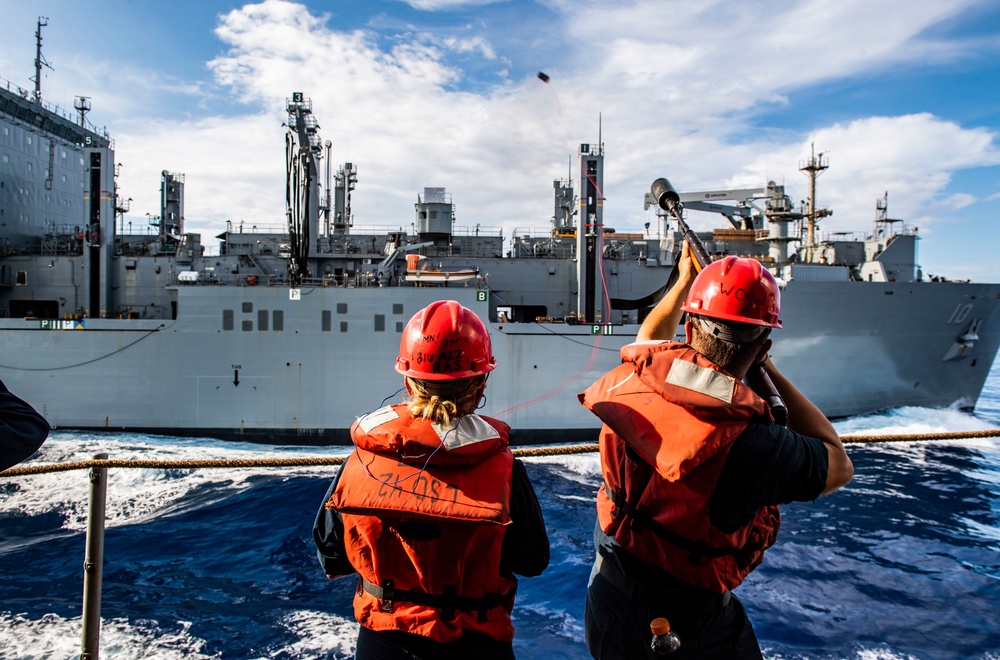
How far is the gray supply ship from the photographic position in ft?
45.8

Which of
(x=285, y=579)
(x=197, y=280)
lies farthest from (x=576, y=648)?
(x=197, y=280)

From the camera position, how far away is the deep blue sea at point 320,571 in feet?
19.0

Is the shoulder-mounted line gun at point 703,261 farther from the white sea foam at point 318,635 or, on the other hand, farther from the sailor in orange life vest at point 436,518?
the white sea foam at point 318,635

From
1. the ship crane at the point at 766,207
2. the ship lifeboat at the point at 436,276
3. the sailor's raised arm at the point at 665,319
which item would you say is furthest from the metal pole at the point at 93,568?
the ship crane at the point at 766,207

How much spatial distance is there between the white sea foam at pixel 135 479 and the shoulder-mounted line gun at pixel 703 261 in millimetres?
8161

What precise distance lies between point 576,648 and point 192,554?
580 centimetres

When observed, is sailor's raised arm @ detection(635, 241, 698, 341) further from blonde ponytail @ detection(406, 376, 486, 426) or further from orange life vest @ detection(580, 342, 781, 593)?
blonde ponytail @ detection(406, 376, 486, 426)

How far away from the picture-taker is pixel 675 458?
4.90 ft

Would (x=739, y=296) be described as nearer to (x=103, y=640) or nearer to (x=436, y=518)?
(x=436, y=518)

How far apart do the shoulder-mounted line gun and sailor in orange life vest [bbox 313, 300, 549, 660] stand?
0.75m

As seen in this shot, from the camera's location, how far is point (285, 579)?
7.27m

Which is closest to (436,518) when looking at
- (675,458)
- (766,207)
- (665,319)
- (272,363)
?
(675,458)

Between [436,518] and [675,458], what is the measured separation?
66cm

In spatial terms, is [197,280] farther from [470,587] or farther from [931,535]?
[931,535]
